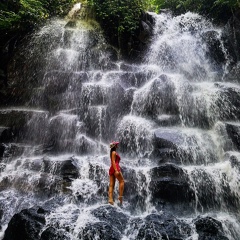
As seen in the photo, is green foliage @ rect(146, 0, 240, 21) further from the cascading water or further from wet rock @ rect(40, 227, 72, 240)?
wet rock @ rect(40, 227, 72, 240)

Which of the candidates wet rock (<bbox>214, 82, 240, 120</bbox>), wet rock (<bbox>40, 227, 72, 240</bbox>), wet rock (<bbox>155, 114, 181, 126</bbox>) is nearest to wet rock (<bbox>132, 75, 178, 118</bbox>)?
wet rock (<bbox>155, 114, 181, 126</bbox>)

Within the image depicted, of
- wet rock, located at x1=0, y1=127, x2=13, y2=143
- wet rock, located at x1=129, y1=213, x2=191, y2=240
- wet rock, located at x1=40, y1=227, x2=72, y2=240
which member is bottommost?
wet rock, located at x1=0, y1=127, x2=13, y2=143

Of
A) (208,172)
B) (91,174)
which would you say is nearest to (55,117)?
(91,174)

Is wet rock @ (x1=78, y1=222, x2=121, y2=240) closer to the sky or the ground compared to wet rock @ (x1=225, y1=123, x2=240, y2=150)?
closer to the sky

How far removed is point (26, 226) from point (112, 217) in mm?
2098

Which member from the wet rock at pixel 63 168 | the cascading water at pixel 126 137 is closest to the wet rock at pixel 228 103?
the cascading water at pixel 126 137

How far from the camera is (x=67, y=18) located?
18.2 metres

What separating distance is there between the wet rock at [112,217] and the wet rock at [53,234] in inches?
36.3

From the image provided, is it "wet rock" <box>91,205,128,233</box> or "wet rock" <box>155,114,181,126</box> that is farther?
"wet rock" <box>155,114,181,126</box>

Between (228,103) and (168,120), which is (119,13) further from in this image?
(228,103)

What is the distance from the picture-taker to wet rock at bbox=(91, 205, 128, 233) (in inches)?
264

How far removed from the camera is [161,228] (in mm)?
6672

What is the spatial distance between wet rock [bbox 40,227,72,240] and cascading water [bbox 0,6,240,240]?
0.9 inches

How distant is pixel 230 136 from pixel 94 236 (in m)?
6.54
